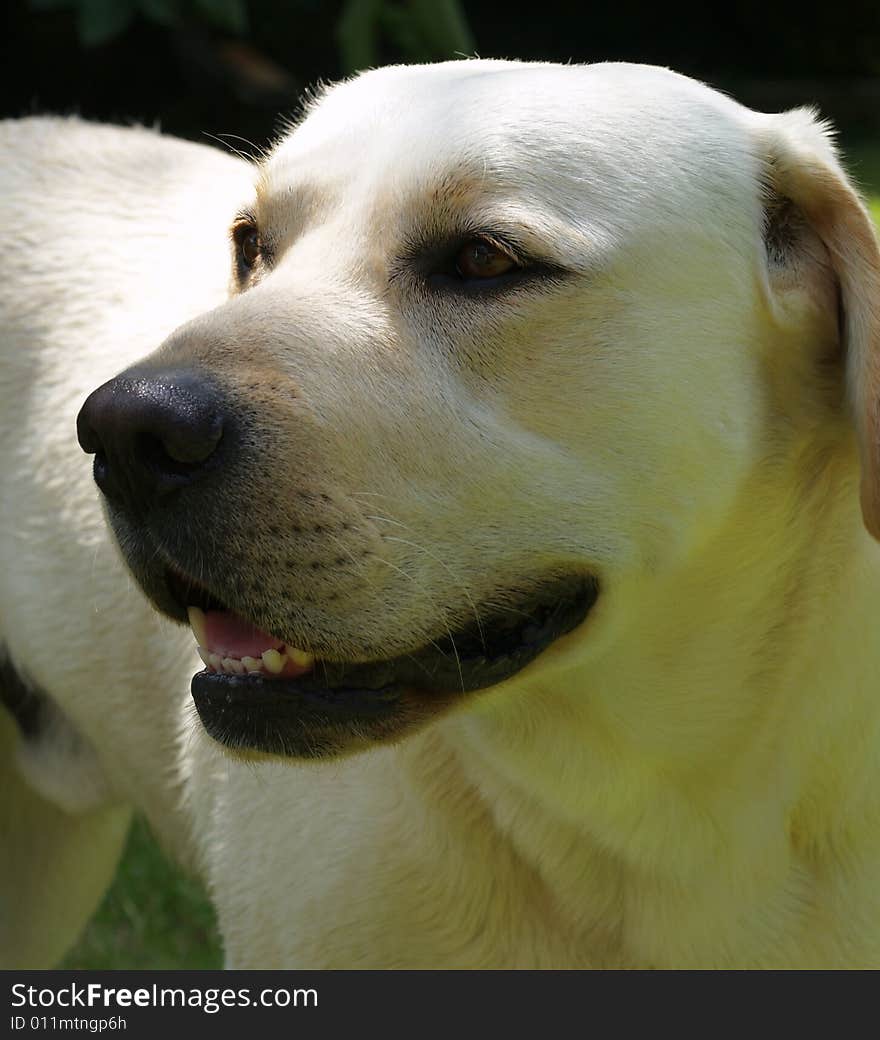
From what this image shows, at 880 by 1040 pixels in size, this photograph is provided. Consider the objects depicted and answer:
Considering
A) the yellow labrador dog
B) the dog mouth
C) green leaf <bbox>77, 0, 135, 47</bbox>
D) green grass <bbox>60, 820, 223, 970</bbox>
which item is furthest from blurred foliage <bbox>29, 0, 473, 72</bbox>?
the dog mouth

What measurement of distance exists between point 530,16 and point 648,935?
56.3ft

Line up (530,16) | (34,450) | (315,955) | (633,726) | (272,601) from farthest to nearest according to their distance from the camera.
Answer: (530,16)
(34,450)
(315,955)
(633,726)
(272,601)

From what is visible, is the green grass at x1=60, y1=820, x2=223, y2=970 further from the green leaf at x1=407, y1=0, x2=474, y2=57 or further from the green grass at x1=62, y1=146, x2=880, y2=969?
the green leaf at x1=407, y1=0, x2=474, y2=57

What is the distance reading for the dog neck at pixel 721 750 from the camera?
289 centimetres

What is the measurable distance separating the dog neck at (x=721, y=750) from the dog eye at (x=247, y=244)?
1.06m

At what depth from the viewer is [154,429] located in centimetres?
241

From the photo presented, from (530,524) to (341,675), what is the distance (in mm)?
427

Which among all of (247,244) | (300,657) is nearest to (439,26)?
(247,244)

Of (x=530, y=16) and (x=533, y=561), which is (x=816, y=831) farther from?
(x=530, y=16)

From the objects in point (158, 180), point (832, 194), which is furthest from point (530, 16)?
point (832, 194)

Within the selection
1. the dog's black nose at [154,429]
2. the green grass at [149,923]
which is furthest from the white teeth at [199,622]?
the green grass at [149,923]

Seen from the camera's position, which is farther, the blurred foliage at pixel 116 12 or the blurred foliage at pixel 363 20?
the blurred foliage at pixel 116 12

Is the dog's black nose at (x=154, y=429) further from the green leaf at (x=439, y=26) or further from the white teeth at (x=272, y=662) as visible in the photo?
the green leaf at (x=439, y=26)

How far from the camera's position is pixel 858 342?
8.86 feet
